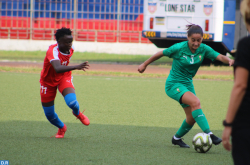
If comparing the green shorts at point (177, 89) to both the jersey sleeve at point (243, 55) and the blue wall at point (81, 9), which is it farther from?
the blue wall at point (81, 9)

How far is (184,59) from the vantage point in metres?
5.19

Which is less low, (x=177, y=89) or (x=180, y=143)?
(x=177, y=89)

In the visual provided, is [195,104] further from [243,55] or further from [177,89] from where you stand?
[243,55]

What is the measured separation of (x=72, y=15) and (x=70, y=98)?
33.5 metres

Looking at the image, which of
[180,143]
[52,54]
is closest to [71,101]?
[52,54]

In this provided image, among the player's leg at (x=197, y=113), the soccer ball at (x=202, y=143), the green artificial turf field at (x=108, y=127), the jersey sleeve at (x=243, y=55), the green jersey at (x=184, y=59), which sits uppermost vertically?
the jersey sleeve at (x=243, y=55)

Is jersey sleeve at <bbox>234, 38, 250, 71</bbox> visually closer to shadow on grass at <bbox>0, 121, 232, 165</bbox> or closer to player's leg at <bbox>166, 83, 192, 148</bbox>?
shadow on grass at <bbox>0, 121, 232, 165</bbox>

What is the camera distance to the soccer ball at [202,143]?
492 cm

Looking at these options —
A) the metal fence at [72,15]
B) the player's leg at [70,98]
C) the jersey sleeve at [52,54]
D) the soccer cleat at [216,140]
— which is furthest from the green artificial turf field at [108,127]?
the metal fence at [72,15]

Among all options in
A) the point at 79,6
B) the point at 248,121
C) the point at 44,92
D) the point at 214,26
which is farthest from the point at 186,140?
the point at 79,6

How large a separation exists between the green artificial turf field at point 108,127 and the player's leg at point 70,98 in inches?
13.4

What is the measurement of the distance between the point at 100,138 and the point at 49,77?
4.13 ft

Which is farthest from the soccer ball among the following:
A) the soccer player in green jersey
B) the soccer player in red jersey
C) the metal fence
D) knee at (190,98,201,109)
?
the metal fence

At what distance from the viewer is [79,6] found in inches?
1510
